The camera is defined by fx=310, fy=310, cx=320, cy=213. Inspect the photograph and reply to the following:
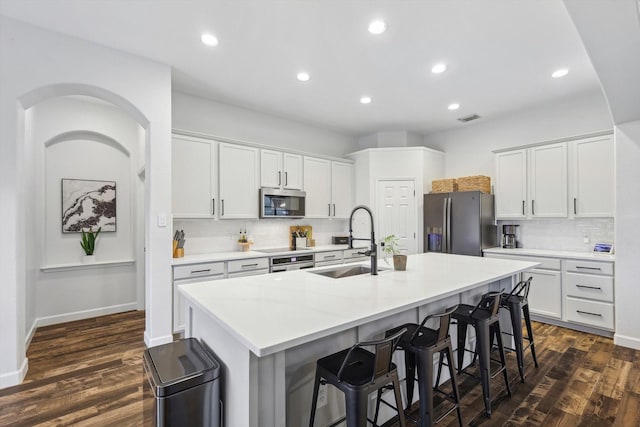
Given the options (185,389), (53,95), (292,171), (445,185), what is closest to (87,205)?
(53,95)

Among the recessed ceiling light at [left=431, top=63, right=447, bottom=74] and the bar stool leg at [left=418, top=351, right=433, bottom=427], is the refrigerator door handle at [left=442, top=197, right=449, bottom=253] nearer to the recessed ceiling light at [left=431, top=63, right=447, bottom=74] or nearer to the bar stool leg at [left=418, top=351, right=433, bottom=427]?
the recessed ceiling light at [left=431, top=63, right=447, bottom=74]

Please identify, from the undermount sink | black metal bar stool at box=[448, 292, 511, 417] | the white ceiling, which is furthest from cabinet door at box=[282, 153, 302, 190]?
black metal bar stool at box=[448, 292, 511, 417]

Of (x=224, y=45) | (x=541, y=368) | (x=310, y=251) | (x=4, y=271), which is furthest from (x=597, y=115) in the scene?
(x=4, y=271)

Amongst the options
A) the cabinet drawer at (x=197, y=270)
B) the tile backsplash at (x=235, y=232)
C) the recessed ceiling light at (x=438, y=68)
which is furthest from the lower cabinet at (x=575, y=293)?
the cabinet drawer at (x=197, y=270)

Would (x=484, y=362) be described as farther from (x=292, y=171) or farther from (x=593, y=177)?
(x=292, y=171)

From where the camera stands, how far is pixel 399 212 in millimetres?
5266

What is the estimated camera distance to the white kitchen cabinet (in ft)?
13.3

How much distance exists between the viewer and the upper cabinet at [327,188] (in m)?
4.93

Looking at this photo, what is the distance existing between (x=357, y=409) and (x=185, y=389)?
786mm

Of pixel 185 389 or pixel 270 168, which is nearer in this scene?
pixel 185 389

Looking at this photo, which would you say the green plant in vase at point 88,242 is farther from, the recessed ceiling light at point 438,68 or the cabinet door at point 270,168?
the recessed ceiling light at point 438,68

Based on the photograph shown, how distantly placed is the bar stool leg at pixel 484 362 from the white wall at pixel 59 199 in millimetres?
4458

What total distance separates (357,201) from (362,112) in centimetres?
155

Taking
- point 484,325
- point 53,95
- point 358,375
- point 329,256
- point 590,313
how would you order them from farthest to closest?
1. point 329,256
2. point 590,313
3. point 53,95
4. point 484,325
5. point 358,375
